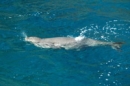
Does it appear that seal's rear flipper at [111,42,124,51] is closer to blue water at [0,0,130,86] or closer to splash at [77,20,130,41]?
blue water at [0,0,130,86]

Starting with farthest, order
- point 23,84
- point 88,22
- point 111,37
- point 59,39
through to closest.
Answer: point 88,22 < point 111,37 < point 59,39 < point 23,84

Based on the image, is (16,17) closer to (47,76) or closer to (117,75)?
(47,76)

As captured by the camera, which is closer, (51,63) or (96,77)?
(96,77)

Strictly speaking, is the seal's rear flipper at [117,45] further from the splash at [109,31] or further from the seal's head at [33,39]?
the seal's head at [33,39]

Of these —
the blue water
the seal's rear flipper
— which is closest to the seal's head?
the blue water

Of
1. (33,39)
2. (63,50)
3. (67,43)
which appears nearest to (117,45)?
(67,43)

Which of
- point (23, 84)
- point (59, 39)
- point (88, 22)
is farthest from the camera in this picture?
point (88, 22)

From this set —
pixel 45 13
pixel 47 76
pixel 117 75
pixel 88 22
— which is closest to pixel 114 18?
pixel 88 22

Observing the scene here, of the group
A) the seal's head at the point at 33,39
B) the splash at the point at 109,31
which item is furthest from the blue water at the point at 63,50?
the seal's head at the point at 33,39
